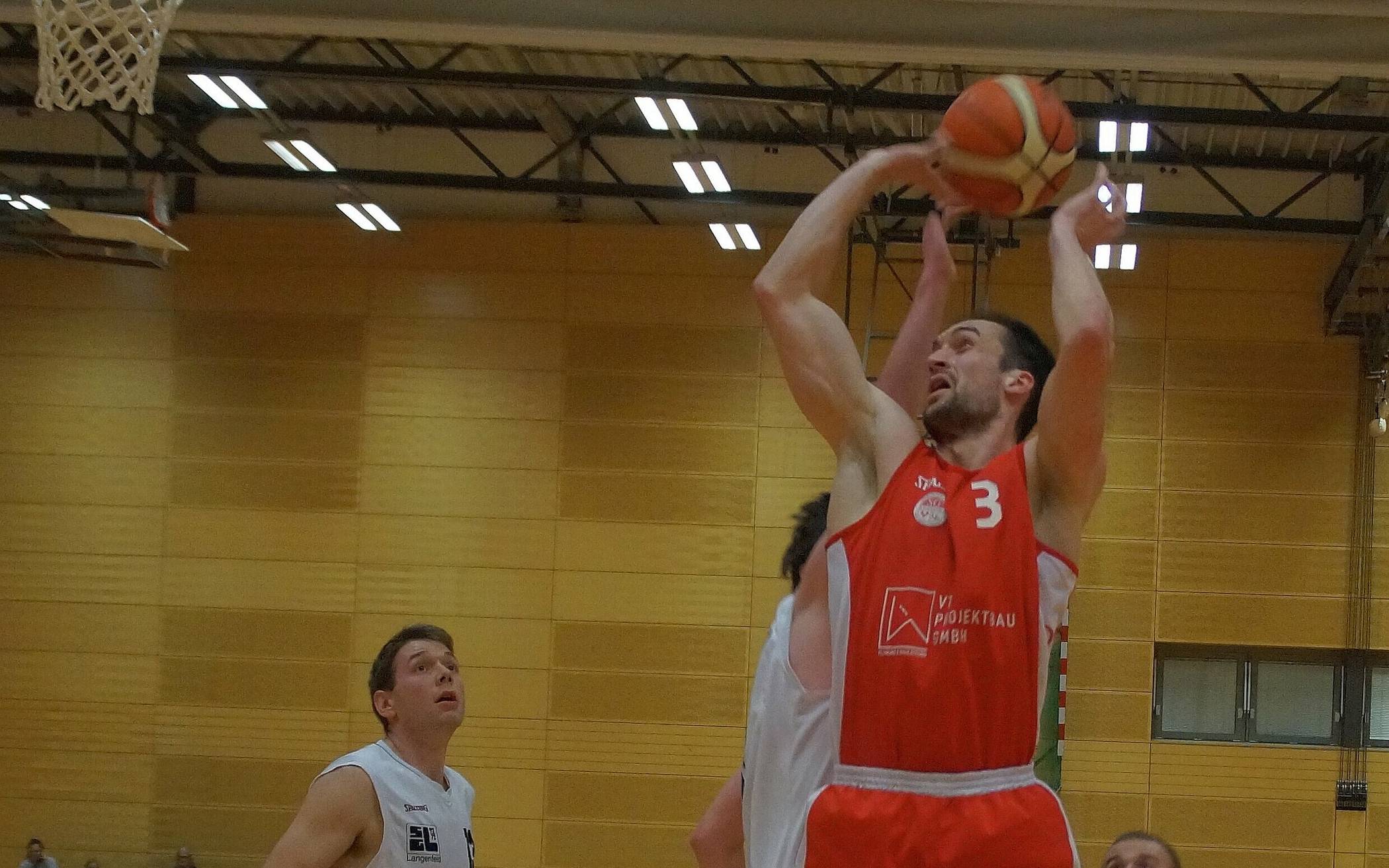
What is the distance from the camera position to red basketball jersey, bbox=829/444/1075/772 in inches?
103

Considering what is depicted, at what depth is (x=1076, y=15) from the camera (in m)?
7.54

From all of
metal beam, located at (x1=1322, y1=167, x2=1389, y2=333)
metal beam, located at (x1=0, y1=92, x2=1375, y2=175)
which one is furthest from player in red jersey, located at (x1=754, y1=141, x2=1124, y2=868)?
metal beam, located at (x1=0, y1=92, x2=1375, y2=175)

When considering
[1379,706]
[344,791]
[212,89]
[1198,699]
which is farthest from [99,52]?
[1379,706]

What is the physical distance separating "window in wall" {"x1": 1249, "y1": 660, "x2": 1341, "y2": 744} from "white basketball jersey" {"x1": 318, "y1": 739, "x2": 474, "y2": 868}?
11.3 m

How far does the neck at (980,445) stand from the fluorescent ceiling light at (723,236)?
1081 cm

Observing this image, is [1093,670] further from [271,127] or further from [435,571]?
[271,127]

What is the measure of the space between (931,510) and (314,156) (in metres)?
11.1

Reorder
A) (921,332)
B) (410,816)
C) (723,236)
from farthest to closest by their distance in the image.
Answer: (723,236), (410,816), (921,332)

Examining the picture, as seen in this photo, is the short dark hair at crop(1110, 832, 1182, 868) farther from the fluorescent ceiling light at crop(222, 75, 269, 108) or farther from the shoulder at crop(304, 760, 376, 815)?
the fluorescent ceiling light at crop(222, 75, 269, 108)

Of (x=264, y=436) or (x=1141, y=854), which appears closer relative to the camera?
(x=1141, y=854)

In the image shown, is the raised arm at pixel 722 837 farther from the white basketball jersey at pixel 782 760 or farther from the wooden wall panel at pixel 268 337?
the wooden wall panel at pixel 268 337

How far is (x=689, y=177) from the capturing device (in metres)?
12.8

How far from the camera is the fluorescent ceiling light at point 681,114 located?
1188 centimetres

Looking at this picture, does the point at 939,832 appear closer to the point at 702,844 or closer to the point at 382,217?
the point at 702,844
